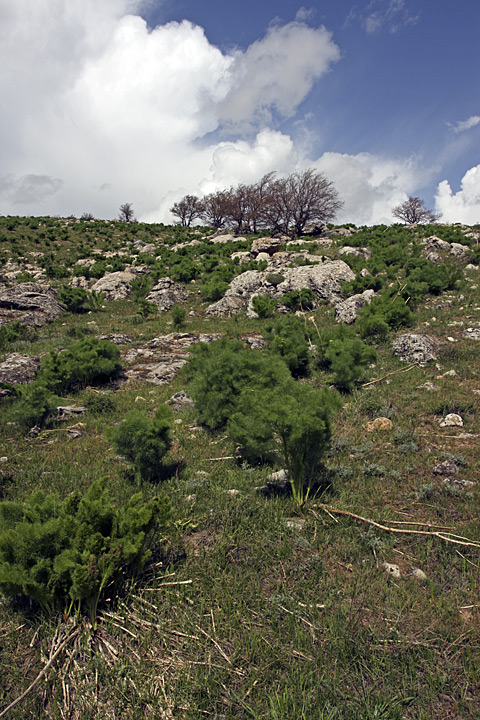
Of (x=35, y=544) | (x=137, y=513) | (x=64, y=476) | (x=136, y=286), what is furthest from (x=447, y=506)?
(x=136, y=286)

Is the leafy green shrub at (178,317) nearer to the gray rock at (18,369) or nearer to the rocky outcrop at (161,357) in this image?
the rocky outcrop at (161,357)

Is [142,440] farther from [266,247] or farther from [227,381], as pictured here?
[266,247]

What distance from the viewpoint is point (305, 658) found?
2264mm

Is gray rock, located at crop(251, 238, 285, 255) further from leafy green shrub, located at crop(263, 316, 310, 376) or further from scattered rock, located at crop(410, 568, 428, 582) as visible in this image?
scattered rock, located at crop(410, 568, 428, 582)

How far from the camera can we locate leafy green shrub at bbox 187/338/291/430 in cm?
583

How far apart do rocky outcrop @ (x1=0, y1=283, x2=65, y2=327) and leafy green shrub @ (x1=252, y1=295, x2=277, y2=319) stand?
7.95 meters

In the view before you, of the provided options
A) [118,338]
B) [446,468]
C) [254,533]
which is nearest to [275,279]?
[118,338]

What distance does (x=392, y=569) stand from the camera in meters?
3.02

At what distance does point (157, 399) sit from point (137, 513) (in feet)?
15.5

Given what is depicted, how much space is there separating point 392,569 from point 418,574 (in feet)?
0.68

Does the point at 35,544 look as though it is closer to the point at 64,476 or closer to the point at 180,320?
the point at 64,476

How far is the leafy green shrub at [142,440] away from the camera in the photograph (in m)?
4.22

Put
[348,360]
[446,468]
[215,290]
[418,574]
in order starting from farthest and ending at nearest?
[215,290] → [348,360] → [446,468] → [418,574]

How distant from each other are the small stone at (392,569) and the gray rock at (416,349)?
598 cm
